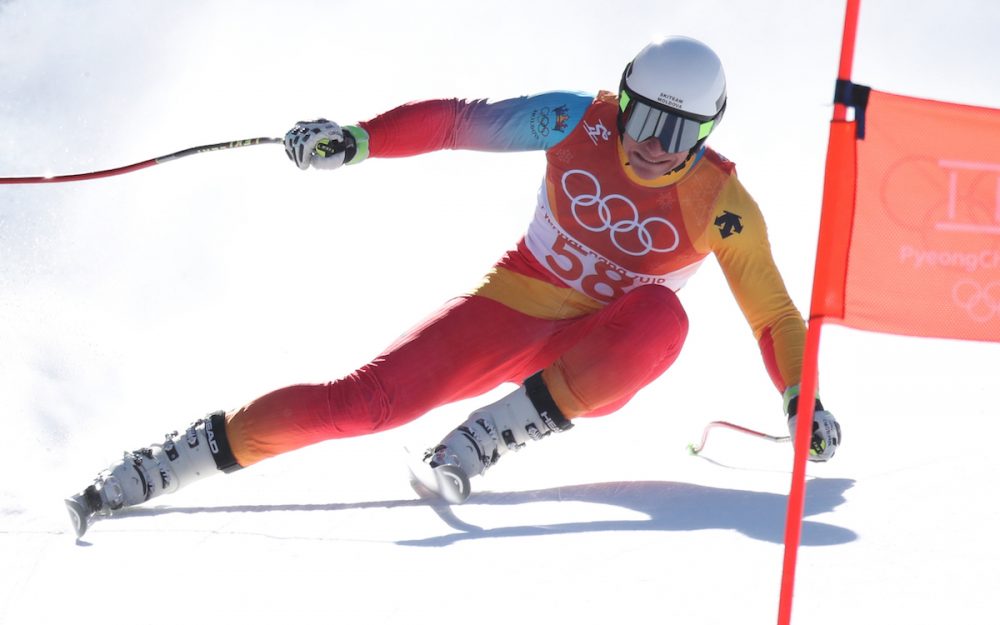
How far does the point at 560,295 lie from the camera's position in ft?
11.3

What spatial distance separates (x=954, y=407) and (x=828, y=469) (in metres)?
0.90

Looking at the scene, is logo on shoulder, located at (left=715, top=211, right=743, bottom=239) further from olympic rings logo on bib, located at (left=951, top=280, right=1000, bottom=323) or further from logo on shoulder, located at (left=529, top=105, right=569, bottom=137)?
olympic rings logo on bib, located at (left=951, top=280, right=1000, bottom=323)

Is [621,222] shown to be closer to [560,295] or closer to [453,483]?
[560,295]

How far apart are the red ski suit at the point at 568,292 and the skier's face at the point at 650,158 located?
0.05m

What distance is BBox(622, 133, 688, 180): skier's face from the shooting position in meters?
3.13

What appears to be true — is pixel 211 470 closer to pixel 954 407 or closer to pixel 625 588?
pixel 625 588

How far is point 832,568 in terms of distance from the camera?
7.33ft

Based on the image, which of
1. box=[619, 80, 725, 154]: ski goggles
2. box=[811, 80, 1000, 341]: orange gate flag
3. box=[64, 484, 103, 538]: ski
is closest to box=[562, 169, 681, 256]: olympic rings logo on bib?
box=[619, 80, 725, 154]: ski goggles

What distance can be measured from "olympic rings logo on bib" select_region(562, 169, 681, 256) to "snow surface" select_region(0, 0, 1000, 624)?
657mm


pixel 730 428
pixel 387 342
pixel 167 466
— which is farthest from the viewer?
pixel 387 342

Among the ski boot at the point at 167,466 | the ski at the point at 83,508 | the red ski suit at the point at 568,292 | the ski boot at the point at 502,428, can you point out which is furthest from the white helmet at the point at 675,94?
the ski at the point at 83,508

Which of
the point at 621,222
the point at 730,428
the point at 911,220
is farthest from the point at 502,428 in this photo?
the point at 911,220

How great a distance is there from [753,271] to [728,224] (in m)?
0.15

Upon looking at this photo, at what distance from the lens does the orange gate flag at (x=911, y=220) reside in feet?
6.81
